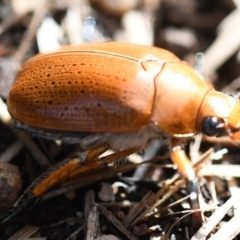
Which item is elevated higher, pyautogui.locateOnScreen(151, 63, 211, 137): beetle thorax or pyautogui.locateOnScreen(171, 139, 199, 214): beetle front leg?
pyautogui.locateOnScreen(151, 63, 211, 137): beetle thorax

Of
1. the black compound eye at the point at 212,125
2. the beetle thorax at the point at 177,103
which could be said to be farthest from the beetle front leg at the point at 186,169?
the black compound eye at the point at 212,125

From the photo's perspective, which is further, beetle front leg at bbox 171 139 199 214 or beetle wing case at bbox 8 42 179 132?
beetle front leg at bbox 171 139 199 214

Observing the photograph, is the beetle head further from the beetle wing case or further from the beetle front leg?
the beetle wing case

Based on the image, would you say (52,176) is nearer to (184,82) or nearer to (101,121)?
(101,121)

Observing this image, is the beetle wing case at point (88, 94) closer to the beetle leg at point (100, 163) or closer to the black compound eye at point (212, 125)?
the beetle leg at point (100, 163)

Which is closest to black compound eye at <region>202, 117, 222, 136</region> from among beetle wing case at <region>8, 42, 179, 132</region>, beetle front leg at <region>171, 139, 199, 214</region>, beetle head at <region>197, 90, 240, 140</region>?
beetle head at <region>197, 90, 240, 140</region>

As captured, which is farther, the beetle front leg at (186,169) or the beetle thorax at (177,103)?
the beetle front leg at (186,169)

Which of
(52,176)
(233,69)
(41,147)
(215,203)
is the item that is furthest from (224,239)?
(233,69)
